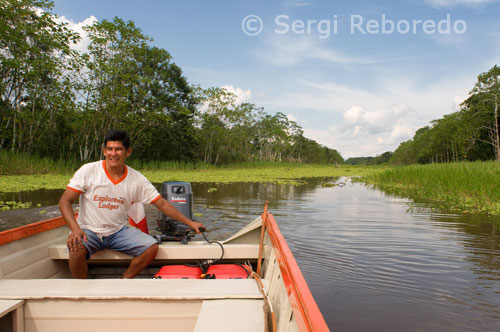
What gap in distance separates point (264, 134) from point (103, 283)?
54.6m

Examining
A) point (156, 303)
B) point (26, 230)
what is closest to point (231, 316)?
point (156, 303)

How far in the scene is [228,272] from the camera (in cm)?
276

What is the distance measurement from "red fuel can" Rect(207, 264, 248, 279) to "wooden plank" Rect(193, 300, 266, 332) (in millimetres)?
788

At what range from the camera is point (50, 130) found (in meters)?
19.7

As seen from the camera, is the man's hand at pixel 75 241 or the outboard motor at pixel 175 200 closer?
the man's hand at pixel 75 241

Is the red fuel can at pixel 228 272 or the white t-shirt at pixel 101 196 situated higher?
the white t-shirt at pixel 101 196

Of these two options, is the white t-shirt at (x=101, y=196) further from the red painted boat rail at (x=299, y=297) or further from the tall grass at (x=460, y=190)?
the tall grass at (x=460, y=190)

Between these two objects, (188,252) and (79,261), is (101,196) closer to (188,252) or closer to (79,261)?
(79,261)

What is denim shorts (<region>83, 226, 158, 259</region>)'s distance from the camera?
287cm

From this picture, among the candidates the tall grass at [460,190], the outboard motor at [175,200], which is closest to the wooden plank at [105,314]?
the outboard motor at [175,200]

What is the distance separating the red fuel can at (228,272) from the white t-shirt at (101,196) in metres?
0.87

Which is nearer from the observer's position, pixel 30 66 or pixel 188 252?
pixel 188 252

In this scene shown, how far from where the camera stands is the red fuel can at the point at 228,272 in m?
2.69

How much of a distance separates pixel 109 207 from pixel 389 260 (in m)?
3.49
